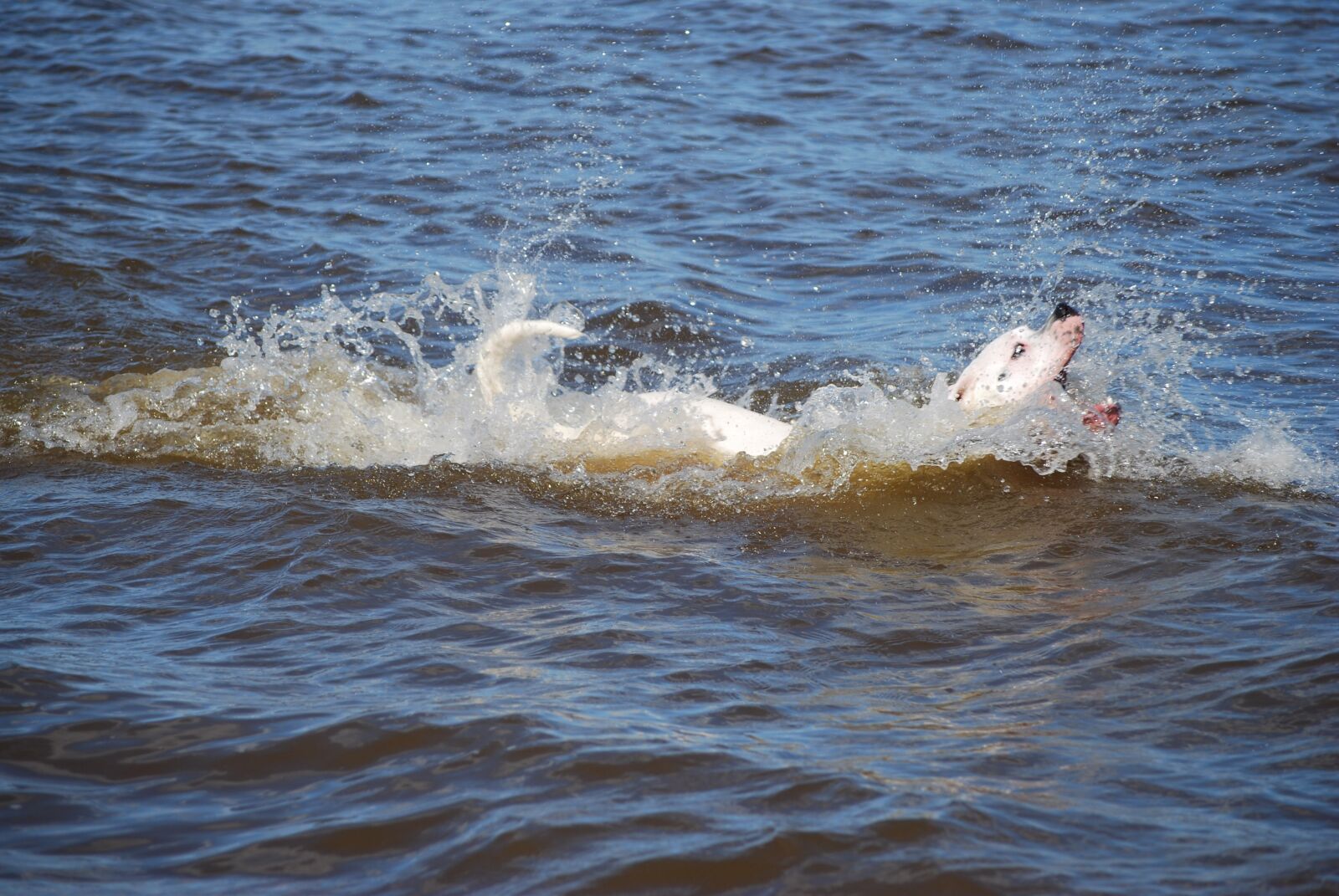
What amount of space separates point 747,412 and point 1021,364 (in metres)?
1.35

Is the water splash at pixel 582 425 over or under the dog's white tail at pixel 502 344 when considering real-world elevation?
under

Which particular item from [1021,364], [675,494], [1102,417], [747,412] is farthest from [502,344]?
[1102,417]

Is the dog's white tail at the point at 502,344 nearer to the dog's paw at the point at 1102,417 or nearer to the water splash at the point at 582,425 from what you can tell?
the water splash at the point at 582,425

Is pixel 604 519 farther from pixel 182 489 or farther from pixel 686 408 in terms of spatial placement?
pixel 182 489

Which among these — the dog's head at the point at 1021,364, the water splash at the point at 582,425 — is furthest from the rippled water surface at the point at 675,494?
the dog's head at the point at 1021,364

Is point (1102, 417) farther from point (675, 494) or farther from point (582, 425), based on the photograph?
point (582, 425)

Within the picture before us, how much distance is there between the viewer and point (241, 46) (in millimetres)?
15617

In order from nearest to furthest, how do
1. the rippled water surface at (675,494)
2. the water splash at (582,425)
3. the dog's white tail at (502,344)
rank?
the rippled water surface at (675,494) < the dog's white tail at (502,344) < the water splash at (582,425)

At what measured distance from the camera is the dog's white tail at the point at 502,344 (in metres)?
5.68

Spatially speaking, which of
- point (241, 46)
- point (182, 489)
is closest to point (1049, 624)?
point (182, 489)

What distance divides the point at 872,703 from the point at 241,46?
1414 cm

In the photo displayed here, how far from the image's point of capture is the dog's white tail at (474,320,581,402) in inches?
223

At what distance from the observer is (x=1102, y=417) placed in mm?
6000

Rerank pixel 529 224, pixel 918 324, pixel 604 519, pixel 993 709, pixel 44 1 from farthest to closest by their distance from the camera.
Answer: pixel 44 1 < pixel 529 224 < pixel 918 324 < pixel 604 519 < pixel 993 709
